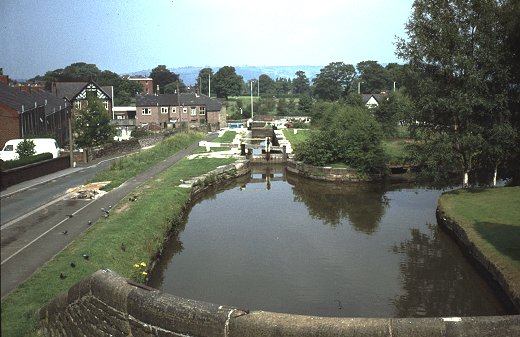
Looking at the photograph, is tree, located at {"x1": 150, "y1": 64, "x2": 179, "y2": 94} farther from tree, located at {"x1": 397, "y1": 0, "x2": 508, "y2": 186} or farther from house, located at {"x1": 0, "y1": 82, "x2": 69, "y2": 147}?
tree, located at {"x1": 397, "y1": 0, "x2": 508, "y2": 186}

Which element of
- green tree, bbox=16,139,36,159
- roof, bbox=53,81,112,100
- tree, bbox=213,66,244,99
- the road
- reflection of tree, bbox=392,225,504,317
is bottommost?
reflection of tree, bbox=392,225,504,317

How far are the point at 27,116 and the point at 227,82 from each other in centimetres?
10363

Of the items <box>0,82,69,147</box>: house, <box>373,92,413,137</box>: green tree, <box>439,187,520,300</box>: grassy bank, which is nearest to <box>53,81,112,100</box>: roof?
<box>0,82,69,147</box>: house

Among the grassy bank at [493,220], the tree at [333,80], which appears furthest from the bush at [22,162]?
the tree at [333,80]

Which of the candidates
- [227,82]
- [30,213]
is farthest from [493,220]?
[227,82]

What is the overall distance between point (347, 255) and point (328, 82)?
122055mm

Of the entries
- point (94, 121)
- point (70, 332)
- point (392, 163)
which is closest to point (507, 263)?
point (70, 332)

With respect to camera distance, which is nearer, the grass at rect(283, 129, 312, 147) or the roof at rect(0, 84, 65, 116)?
the roof at rect(0, 84, 65, 116)

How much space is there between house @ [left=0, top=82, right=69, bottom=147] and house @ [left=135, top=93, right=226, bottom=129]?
31.2 m

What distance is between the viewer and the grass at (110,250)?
11.1 m

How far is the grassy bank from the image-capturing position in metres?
16.1

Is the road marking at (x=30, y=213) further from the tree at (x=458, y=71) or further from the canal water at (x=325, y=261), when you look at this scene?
the tree at (x=458, y=71)

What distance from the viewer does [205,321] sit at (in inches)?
341

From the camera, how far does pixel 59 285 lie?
1266cm
